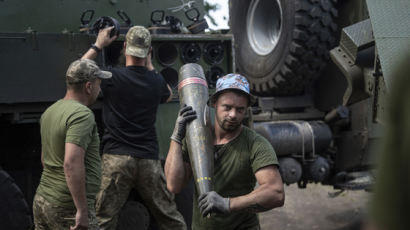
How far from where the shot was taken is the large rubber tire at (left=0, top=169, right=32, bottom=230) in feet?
13.3

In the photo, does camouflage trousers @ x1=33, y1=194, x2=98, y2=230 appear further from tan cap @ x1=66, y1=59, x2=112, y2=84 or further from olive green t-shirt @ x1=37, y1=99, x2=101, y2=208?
tan cap @ x1=66, y1=59, x2=112, y2=84

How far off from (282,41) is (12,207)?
340cm

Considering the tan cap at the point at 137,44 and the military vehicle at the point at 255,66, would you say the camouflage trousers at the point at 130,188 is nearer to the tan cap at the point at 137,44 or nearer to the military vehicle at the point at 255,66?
the military vehicle at the point at 255,66

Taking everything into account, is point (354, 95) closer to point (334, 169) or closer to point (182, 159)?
point (182, 159)

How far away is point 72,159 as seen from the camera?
3.04 meters

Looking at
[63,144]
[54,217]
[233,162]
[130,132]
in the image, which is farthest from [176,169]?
[130,132]

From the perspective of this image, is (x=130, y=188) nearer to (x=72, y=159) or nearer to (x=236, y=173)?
(x=72, y=159)

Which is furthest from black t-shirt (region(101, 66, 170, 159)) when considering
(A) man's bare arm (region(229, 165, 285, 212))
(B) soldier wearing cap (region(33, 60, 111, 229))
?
(A) man's bare arm (region(229, 165, 285, 212))

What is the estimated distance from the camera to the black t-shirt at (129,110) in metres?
4.09

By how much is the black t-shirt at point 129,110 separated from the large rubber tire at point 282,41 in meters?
2.15

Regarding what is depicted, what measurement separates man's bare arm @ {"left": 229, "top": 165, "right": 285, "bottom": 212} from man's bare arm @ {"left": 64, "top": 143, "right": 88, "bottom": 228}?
3.53ft

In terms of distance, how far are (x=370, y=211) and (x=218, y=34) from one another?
4.32m

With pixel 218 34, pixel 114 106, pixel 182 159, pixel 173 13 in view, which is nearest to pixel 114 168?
pixel 114 106

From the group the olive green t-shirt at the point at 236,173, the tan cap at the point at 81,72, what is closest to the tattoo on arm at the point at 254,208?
the olive green t-shirt at the point at 236,173
